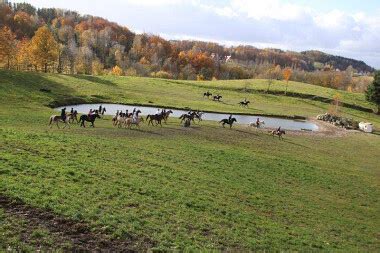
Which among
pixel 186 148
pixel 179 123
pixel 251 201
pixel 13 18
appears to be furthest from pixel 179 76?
pixel 251 201

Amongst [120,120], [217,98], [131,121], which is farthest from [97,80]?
[131,121]

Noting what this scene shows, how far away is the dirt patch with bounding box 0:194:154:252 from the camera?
1617 centimetres

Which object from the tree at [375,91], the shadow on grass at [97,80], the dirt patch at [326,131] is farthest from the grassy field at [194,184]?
the tree at [375,91]

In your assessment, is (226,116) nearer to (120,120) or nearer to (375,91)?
(120,120)

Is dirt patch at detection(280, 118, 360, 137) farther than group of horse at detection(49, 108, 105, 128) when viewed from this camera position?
Yes

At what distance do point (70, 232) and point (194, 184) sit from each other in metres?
10.7

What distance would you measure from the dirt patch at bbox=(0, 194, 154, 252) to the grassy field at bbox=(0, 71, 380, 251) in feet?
1.05

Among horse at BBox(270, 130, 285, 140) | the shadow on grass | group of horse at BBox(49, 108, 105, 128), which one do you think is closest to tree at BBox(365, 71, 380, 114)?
horse at BBox(270, 130, 285, 140)

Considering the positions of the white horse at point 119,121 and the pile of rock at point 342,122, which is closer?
the white horse at point 119,121

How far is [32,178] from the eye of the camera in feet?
69.2

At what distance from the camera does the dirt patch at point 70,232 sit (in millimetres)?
16172

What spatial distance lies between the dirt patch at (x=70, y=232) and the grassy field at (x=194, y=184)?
12.6 inches

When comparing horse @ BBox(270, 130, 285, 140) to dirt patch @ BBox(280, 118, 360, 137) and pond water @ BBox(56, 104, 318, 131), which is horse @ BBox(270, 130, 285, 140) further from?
pond water @ BBox(56, 104, 318, 131)

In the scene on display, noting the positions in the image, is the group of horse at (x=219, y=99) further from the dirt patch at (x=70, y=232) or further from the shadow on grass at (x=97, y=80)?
the dirt patch at (x=70, y=232)
